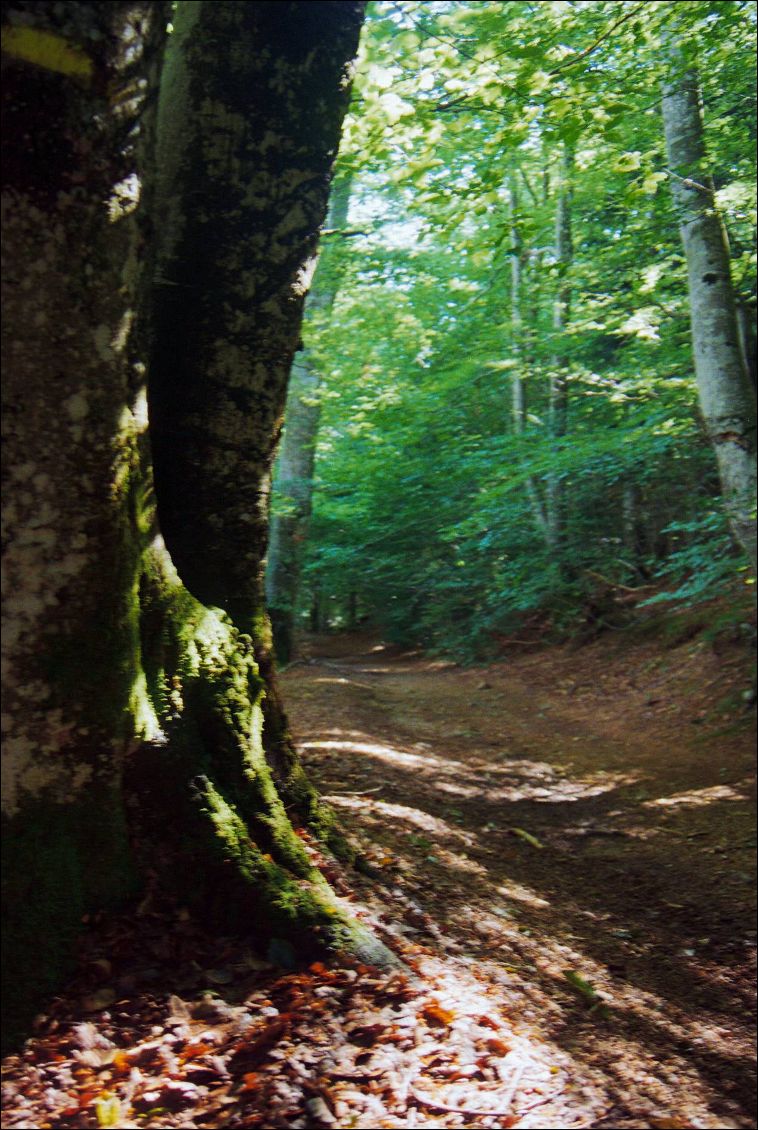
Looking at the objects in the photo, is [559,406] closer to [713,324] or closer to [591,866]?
[713,324]

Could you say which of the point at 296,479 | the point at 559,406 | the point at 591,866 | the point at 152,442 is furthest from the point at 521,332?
the point at 152,442

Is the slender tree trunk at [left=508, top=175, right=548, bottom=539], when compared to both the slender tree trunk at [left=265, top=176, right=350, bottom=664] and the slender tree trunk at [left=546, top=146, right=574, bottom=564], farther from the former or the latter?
the slender tree trunk at [left=265, top=176, right=350, bottom=664]

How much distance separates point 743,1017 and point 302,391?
34.2 ft

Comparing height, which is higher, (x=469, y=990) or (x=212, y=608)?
(x=212, y=608)

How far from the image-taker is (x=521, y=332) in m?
14.2

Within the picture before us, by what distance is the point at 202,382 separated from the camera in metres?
3.18

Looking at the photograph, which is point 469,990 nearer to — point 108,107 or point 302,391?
point 108,107

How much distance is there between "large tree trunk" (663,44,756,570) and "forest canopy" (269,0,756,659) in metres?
0.11

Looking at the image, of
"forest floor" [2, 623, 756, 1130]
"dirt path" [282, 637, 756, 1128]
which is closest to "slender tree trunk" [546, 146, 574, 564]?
"dirt path" [282, 637, 756, 1128]

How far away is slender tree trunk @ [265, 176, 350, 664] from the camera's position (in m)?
12.6

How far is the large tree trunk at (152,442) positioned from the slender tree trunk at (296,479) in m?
9.07

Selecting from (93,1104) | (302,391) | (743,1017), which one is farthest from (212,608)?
(302,391)

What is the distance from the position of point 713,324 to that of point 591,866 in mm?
5368

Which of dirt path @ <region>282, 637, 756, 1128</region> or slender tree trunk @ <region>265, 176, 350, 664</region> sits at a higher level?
slender tree trunk @ <region>265, 176, 350, 664</region>
